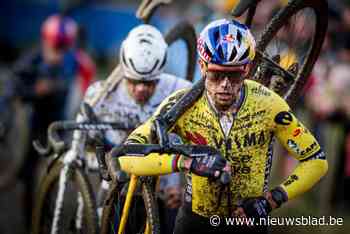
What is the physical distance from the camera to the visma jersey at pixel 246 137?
6789 mm

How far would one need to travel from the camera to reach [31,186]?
1210cm

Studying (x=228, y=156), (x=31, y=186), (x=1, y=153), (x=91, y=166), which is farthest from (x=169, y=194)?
(x=1, y=153)

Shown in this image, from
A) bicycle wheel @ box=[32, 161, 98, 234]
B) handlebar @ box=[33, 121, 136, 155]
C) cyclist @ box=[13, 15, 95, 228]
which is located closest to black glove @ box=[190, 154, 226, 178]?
bicycle wheel @ box=[32, 161, 98, 234]

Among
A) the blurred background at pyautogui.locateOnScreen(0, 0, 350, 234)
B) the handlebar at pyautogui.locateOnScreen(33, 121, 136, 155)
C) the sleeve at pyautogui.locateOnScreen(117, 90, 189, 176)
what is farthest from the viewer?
the blurred background at pyautogui.locateOnScreen(0, 0, 350, 234)

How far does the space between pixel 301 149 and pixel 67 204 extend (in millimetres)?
2786

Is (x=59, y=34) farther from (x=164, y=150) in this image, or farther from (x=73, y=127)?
(x=164, y=150)

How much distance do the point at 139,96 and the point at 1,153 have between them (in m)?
7.23

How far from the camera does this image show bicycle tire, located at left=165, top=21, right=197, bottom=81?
951 centimetres

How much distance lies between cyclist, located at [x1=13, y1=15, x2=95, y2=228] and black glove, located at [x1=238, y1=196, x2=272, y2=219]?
19.3ft

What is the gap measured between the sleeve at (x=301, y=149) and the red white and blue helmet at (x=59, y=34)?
647 cm

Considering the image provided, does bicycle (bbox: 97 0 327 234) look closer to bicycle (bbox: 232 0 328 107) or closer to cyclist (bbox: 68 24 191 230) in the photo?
bicycle (bbox: 232 0 328 107)

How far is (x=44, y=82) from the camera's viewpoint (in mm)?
12523

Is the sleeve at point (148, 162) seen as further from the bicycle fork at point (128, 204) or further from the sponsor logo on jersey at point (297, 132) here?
the sponsor logo on jersey at point (297, 132)

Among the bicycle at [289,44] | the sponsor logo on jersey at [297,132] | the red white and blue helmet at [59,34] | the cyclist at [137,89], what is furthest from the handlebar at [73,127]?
the red white and blue helmet at [59,34]
